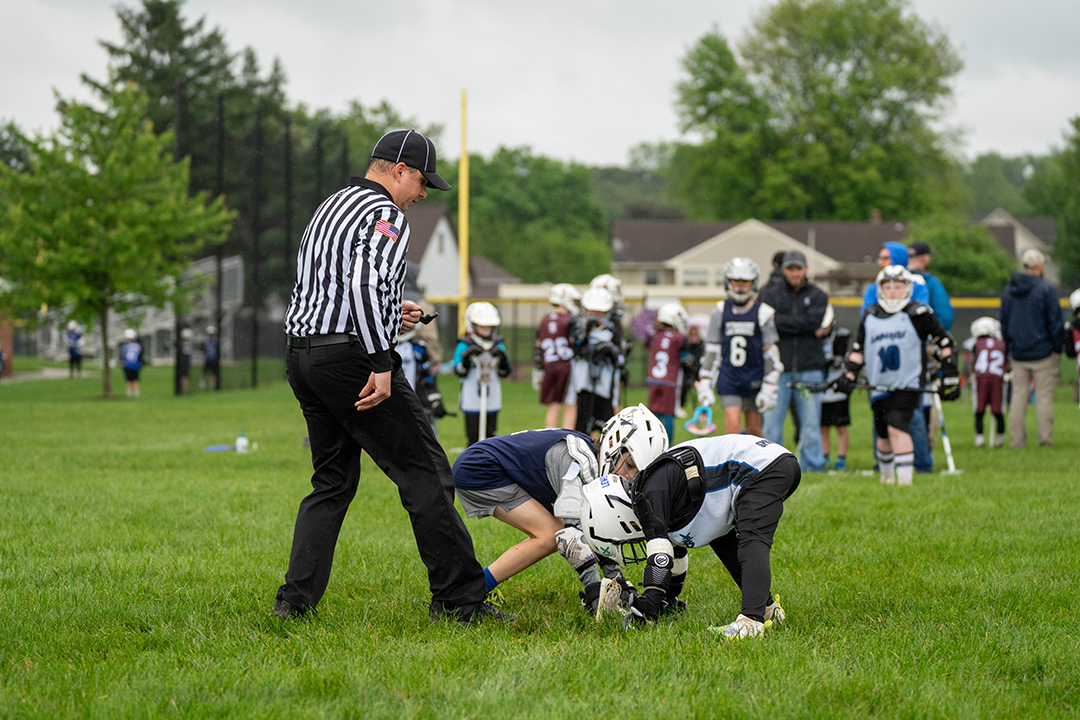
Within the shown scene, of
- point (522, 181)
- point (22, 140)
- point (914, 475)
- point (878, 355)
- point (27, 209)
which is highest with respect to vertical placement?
point (522, 181)

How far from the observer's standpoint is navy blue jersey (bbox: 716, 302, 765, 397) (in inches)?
387

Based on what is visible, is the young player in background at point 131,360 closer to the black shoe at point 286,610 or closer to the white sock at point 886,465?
the white sock at point 886,465

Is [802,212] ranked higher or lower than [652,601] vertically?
higher

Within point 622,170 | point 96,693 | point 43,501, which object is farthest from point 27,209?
point 622,170

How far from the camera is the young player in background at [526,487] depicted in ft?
16.0

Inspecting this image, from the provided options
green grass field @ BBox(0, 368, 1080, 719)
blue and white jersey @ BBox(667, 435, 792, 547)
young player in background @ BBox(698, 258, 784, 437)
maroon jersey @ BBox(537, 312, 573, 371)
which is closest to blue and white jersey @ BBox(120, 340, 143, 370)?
maroon jersey @ BBox(537, 312, 573, 371)

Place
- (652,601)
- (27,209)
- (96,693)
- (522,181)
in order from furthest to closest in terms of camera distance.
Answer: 1. (522,181)
2. (27,209)
3. (652,601)
4. (96,693)

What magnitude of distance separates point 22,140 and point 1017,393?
23588 mm

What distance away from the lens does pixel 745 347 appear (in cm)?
988

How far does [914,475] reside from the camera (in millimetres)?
10008

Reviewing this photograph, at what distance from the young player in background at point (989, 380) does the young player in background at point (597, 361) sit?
5622 millimetres

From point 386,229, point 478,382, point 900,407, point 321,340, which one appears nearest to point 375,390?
point 321,340

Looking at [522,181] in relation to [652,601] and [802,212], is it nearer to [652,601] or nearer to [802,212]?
[802,212]

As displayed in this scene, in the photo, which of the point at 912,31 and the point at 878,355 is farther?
the point at 912,31
